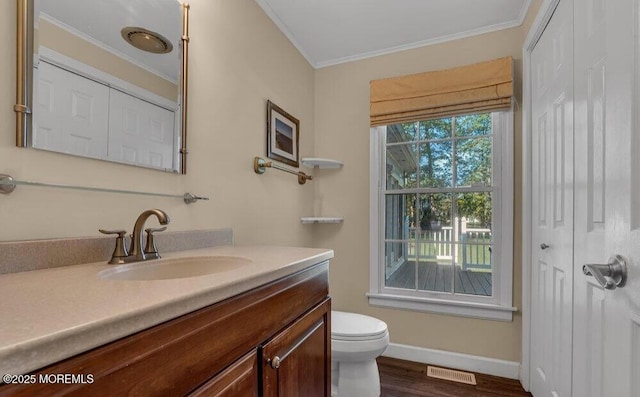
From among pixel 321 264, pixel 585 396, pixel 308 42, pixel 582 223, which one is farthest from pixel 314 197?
pixel 585 396

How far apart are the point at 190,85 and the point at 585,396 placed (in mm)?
1929

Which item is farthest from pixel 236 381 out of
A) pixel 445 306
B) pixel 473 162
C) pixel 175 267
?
pixel 473 162

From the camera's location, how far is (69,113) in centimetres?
90

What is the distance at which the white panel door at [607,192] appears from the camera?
0.72 meters

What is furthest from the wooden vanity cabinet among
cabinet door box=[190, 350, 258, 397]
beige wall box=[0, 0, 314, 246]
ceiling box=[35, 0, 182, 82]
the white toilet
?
ceiling box=[35, 0, 182, 82]

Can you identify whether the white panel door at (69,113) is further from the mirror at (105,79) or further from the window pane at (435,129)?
the window pane at (435,129)

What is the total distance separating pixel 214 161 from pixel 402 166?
145 centimetres

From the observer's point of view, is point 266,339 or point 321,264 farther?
point 321,264

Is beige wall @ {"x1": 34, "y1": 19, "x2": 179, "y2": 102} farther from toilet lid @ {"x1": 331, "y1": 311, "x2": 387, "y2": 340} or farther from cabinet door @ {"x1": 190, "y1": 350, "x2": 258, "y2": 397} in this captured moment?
toilet lid @ {"x1": 331, "y1": 311, "x2": 387, "y2": 340}

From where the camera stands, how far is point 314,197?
98.4 inches

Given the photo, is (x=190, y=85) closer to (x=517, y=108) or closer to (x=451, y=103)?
(x=451, y=103)

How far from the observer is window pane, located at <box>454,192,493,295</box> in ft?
6.79

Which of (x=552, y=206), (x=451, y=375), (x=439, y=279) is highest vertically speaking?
(x=552, y=206)

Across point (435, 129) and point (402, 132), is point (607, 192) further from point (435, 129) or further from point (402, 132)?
point (402, 132)
